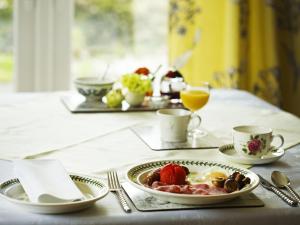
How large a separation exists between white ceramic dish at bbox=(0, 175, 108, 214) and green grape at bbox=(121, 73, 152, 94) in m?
0.89

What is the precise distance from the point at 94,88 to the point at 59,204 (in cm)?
116

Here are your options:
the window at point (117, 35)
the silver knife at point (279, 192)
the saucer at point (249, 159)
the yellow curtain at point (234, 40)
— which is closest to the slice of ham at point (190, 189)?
the silver knife at point (279, 192)

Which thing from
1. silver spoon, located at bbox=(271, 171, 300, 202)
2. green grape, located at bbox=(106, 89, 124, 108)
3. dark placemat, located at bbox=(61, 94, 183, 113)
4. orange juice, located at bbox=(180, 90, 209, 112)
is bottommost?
silver spoon, located at bbox=(271, 171, 300, 202)

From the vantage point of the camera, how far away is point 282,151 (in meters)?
1.64

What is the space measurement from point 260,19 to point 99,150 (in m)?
1.89

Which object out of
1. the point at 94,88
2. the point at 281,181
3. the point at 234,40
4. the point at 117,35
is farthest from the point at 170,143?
Answer: the point at 117,35

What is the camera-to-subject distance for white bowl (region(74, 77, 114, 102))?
7.59 ft

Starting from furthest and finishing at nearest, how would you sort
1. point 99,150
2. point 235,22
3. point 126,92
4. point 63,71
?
point 63,71 → point 235,22 → point 126,92 → point 99,150

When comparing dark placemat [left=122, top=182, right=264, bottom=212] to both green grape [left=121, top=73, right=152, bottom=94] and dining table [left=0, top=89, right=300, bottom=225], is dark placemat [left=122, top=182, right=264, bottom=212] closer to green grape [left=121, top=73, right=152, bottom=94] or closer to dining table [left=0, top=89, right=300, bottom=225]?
dining table [left=0, top=89, right=300, bottom=225]

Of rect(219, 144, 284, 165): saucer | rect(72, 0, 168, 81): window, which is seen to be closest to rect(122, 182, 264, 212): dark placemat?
rect(219, 144, 284, 165): saucer

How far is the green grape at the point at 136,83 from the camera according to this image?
7.30 feet

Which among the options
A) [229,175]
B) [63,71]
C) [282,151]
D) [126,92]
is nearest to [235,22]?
[63,71]

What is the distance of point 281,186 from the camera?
54.6 inches

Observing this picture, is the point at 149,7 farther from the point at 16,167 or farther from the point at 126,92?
the point at 16,167
